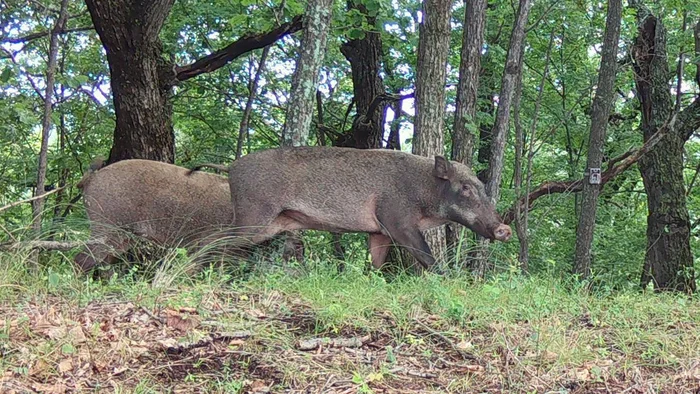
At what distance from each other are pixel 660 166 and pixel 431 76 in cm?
509

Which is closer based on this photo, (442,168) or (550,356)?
(550,356)

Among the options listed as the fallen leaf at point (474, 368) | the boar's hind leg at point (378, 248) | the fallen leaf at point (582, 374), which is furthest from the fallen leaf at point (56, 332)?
the boar's hind leg at point (378, 248)

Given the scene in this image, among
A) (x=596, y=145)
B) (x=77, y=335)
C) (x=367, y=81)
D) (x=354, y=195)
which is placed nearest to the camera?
(x=77, y=335)

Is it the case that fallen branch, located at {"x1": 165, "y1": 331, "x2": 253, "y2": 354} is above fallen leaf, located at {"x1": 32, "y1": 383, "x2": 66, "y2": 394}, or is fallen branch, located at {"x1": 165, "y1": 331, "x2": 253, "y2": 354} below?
above

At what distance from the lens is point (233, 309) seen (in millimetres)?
4746

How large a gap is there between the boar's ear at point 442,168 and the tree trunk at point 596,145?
69.0 inches

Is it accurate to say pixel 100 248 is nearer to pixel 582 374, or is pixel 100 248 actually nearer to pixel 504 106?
pixel 582 374

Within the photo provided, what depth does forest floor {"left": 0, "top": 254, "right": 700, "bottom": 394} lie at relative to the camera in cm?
387

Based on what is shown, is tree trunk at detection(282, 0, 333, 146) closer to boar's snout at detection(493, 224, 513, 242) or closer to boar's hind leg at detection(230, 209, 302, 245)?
boar's hind leg at detection(230, 209, 302, 245)

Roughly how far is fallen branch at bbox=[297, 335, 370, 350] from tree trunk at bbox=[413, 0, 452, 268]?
13.6ft

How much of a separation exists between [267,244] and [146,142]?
259 cm

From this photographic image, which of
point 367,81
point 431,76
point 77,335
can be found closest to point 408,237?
point 431,76

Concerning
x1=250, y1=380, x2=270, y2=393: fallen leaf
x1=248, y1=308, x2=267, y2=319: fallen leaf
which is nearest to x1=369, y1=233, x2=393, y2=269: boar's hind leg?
x1=248, y1=308, x2=267, y2=319: fallen leaf

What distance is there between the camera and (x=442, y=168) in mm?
7855
